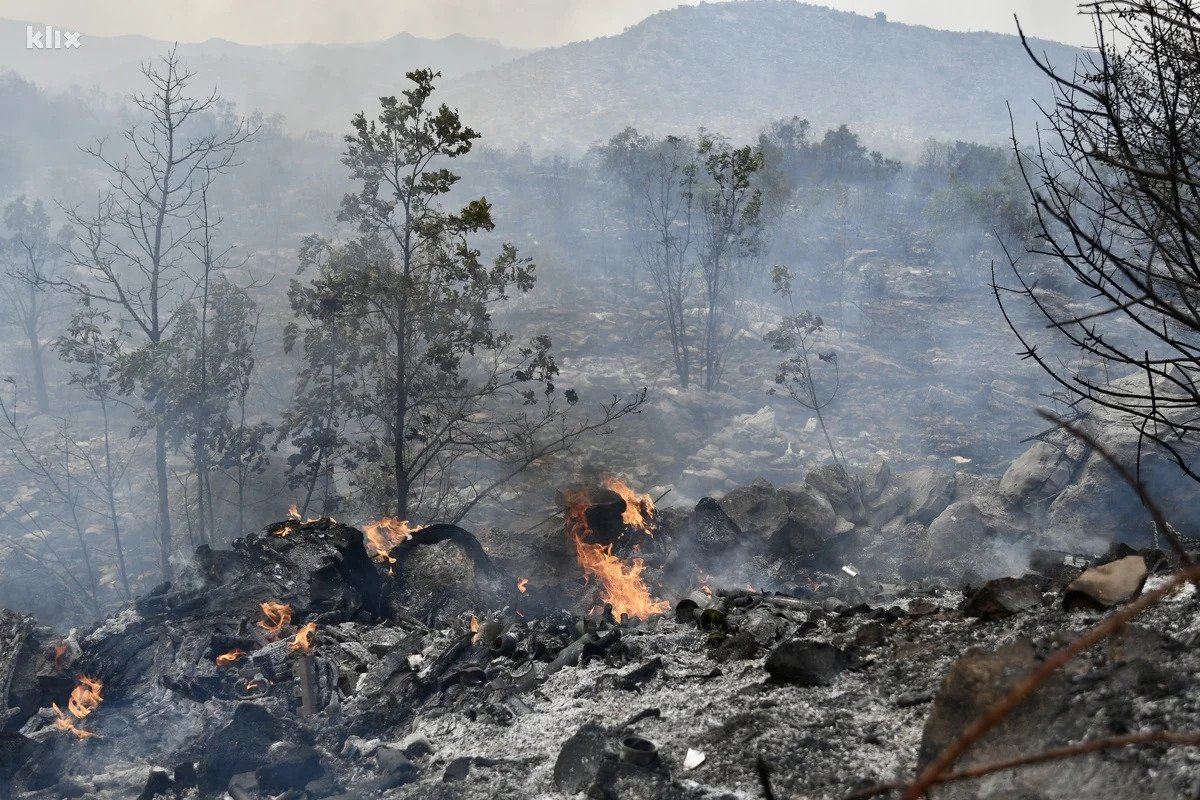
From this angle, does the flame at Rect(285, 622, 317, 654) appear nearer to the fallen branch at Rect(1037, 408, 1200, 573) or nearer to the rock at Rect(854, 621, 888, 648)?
the rock at Rect(854, 621, 888, 648)

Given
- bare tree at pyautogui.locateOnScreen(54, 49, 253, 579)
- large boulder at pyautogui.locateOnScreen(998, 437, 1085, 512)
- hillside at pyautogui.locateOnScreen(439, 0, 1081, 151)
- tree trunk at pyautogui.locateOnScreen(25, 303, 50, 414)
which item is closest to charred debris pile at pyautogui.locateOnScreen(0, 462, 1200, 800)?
large boulder at pyautogui.locateOnScreen(998, 437, 1085, 512)

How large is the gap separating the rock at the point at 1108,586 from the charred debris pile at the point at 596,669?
12 mm

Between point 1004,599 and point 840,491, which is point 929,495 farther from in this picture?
point 1004,599

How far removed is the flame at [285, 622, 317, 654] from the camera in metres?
6.55

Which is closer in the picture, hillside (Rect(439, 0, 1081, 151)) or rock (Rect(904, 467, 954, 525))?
rock (Rect(904, 467, 954, 525))

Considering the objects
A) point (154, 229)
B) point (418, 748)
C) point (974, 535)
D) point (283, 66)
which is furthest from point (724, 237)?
point (283, 66)

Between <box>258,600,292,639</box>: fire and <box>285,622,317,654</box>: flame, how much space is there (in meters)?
0.50

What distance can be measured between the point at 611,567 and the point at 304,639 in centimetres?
427

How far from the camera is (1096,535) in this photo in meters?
10.9

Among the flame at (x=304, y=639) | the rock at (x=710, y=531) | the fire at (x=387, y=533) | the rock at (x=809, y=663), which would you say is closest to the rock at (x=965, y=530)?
the rock at (x=710, y=531)

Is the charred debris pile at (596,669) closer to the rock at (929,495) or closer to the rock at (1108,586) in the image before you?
the rock at (1108,586)

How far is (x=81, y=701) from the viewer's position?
6.53m

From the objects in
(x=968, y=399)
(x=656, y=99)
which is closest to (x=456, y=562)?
(x=968, y=399)

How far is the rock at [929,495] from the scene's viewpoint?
12336 millimetres
